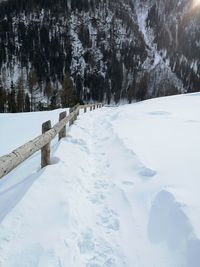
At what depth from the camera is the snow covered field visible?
3.23 meters

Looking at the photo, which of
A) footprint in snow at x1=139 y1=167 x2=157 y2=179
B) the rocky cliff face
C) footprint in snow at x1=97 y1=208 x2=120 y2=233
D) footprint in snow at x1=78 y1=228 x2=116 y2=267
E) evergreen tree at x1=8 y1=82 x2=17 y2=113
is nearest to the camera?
footprint in snow at x1=78 y1=228 x2=116 y2=267

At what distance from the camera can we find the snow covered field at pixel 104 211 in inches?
127

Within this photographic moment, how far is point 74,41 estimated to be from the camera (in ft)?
484

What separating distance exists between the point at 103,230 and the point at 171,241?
0.89 meters

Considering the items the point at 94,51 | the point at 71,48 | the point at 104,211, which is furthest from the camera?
the point at 94,51

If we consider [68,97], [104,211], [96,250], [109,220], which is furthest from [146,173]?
[68,97]

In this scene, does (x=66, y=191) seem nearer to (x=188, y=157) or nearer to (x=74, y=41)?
(x=188, y=157)

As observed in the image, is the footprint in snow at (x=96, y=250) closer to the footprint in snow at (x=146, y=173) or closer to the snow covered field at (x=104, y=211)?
the snow covered field at (x=104, y=211)

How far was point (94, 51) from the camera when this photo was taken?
145 m

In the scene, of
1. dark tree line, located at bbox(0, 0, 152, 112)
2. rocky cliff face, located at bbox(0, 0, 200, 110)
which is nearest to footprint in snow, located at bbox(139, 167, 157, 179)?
dark tree line, located at bbox(0, 0, 152, 112)

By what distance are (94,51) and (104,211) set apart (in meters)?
147

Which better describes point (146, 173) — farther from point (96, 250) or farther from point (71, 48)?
point (71, 48)

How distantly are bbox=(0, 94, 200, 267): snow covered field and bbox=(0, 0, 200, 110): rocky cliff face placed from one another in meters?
93.4

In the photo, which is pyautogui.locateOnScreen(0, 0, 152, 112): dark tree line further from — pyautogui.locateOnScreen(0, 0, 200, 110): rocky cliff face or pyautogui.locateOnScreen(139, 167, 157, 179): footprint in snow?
pyautogui.locateOnScreen(139, 167, 157, 179): footprint in snow
